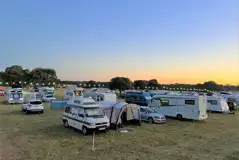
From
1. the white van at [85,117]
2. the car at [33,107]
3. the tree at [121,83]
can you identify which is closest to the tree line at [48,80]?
the tree at [121,83]

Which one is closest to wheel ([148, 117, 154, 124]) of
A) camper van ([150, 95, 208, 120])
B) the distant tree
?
camper van ([150, 95, 208, 120])

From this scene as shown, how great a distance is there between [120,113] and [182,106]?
315 inches

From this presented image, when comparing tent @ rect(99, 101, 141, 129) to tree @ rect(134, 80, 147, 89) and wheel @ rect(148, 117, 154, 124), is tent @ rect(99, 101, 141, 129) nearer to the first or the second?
wheel @ rect(148, 117, 154, 124)

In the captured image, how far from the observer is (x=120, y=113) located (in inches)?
687

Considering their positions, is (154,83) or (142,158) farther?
(154,83)

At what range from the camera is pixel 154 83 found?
285ft

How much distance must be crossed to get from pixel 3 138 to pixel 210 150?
12.0m

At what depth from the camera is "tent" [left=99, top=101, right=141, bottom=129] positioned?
17.3 metres

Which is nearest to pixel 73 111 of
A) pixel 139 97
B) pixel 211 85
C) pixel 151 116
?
pixel 151 116

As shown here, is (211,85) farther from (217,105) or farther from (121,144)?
(121,144)

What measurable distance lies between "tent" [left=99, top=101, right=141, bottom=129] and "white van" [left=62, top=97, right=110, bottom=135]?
1.64 meters

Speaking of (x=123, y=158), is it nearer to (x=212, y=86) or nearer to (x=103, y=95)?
(x=103, y=95)

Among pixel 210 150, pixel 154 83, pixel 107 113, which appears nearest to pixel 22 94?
pixel 107 113

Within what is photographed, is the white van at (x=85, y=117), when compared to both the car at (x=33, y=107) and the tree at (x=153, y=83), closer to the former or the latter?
the car at (x=33, y=107)
